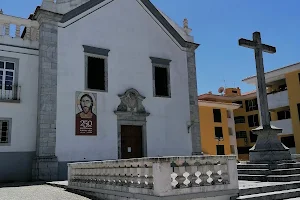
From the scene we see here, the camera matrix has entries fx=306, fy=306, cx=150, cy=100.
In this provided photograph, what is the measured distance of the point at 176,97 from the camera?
17969mm

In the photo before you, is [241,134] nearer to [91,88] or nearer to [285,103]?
[285,103]

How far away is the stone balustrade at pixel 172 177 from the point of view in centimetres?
576

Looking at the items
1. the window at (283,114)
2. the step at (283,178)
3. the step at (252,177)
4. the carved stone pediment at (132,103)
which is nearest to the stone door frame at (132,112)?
the carved stone pediment at (132,103)

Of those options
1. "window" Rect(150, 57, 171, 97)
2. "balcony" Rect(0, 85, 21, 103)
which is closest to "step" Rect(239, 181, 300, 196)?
"window" Rect(150, 57, 171, 97)

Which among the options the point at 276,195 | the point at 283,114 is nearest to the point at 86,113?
the point at 276,195

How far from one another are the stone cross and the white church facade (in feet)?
22.1

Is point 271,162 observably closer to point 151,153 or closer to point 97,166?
point 97,166

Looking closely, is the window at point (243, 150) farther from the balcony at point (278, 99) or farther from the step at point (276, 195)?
the step at point (276, 195)

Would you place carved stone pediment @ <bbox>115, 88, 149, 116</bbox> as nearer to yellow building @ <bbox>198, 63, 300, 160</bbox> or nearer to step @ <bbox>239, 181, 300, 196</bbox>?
step @ <bbox>239, 181, 300, 196</bbox>

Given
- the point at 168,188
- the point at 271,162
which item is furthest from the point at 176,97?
the point at 168,188

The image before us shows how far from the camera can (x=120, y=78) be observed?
Result: 16.3 meters

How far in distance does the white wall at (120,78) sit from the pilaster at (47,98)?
29 cm

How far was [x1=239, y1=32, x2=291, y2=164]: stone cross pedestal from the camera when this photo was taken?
10143mm

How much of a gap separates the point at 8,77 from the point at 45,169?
466cm
